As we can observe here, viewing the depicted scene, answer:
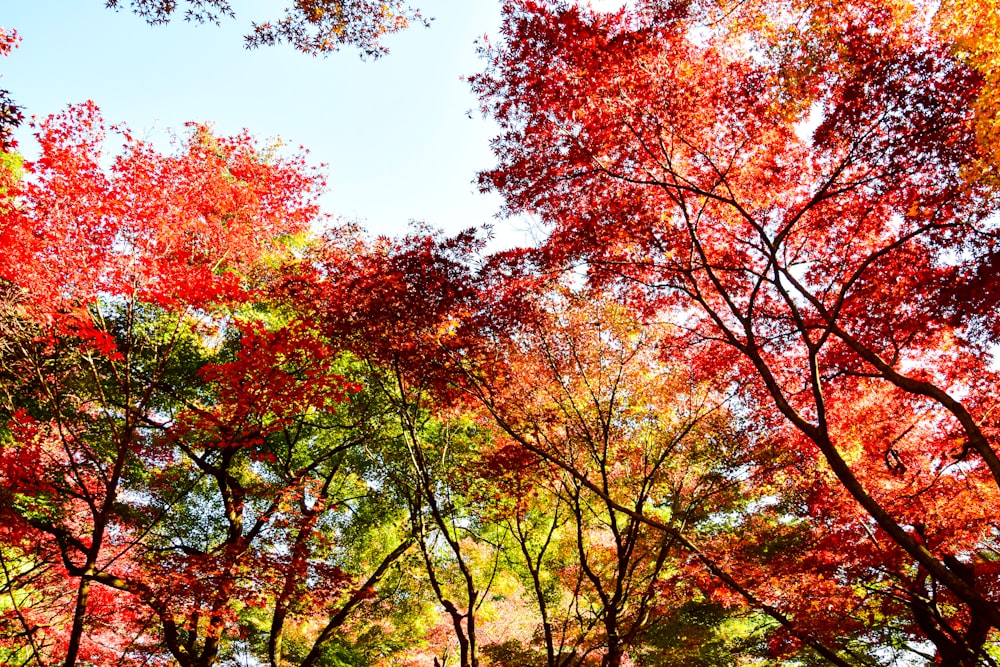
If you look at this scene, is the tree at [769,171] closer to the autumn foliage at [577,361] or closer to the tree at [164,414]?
the autumn foliage at [577,361]

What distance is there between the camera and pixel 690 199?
599 cm

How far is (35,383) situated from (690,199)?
993 centimetres

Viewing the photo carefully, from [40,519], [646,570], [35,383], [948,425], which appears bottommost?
[646,570]

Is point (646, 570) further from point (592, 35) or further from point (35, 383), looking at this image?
point (35, 383)

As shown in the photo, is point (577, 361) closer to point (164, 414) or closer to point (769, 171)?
point (769, 171)

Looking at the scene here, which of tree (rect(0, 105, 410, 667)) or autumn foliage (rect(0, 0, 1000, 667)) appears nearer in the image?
autumn foliage (rect(0, 0, 1000, 667))

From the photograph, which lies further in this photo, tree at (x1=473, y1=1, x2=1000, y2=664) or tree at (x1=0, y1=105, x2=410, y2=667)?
tree at (x1=0, y1=105, x2=410, y2=667)

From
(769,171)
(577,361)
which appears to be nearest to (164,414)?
(577,361)

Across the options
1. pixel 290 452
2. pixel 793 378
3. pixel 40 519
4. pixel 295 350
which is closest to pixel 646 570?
pixel 793 378

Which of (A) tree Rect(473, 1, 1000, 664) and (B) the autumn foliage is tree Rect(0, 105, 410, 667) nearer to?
(B) the autumn foliage

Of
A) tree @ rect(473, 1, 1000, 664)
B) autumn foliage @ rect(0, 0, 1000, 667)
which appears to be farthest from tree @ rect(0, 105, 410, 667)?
tree @ rect(473, 1, 1000, 664)

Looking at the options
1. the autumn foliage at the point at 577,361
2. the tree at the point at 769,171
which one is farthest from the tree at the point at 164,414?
the tree at the point at 769,171

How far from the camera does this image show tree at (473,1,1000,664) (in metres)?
4.82

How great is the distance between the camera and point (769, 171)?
19.2 ft
